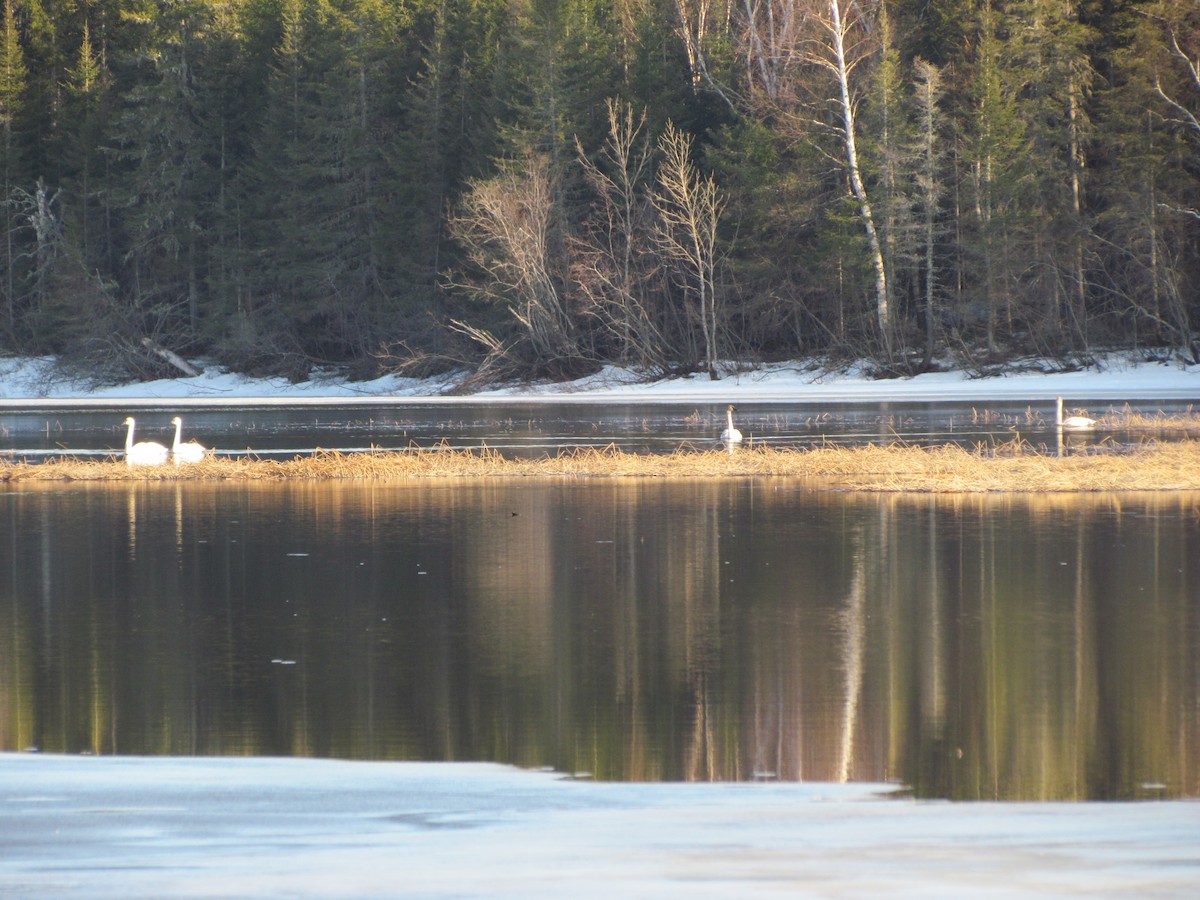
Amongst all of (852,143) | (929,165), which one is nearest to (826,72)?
(852,143)

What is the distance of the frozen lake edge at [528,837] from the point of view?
4723 mm

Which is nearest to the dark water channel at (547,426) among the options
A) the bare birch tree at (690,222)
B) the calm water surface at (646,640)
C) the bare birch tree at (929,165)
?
the bare birch tree at (690,222)

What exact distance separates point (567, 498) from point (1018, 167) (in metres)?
35.0

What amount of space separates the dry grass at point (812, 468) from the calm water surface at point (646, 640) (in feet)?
5.17

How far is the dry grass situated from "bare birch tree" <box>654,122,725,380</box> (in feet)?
96.9

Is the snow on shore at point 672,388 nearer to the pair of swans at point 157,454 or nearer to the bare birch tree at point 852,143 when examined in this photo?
the bare birch tree at point 852,143

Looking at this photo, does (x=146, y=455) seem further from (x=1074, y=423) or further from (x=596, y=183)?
(x=596, y=183)

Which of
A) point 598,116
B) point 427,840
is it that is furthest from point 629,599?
point 598,116

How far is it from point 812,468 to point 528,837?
15595mm

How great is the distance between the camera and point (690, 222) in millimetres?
51812

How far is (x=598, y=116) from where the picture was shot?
59469 mm

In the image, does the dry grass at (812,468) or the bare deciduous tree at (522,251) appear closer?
the dry grass at (812,468)

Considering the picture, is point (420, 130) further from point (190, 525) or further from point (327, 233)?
point (190, 525)

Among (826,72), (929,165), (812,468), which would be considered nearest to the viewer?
(812,468)
